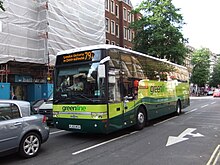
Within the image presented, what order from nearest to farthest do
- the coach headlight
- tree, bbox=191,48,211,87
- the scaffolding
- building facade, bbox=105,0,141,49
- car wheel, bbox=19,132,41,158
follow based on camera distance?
car wheel, bbox=19,132,41,158 < the coach headlight < the scaffolding < building facade, bbox=105,0,141,49 < tree, bbox=191,48,211,87

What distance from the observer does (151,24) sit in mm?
34938

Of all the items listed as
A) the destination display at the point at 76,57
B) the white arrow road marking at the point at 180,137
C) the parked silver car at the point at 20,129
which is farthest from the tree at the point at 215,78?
the parked silver car at the point at 20,129

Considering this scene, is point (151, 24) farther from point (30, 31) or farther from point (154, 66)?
point (154, 66)

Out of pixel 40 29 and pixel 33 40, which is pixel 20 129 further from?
pixel 40 29

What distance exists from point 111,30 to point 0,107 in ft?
117

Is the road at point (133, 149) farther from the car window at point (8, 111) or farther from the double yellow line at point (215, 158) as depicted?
the car window at point (8, 111)

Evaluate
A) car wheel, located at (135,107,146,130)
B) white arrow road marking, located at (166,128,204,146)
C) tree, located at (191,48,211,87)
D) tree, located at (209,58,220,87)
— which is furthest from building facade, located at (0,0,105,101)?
tree, located at (209,58,220,87)

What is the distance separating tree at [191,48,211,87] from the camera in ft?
217

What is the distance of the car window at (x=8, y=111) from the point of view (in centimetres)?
623

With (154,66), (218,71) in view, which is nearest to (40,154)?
(154,66)

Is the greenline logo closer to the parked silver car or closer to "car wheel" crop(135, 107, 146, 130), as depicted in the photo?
the parked silver car

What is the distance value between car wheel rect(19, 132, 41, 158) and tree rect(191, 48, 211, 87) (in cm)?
6380

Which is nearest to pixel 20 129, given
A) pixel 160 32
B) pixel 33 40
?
pixel 33 40

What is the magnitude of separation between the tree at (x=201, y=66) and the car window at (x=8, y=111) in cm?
6430
